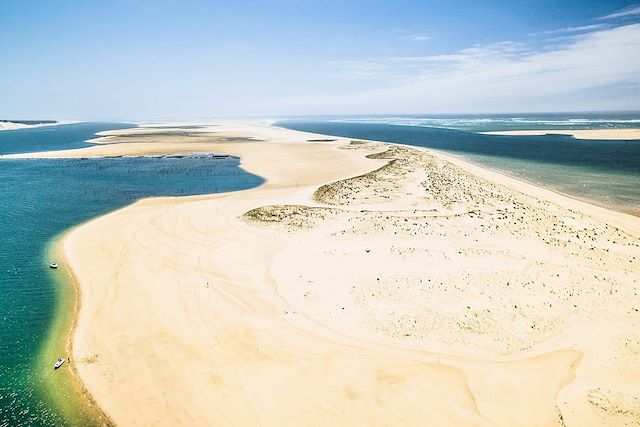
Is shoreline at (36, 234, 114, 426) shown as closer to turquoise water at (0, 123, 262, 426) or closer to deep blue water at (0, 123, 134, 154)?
turquoise water at (0, 123, 262, 426)

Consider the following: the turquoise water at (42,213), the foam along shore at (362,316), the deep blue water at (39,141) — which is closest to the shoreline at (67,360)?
the turquoise water at (42,213)

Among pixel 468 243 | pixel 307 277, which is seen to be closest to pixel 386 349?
pixel 307 277

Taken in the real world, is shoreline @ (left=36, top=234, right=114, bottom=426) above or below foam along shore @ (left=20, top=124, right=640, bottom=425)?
below

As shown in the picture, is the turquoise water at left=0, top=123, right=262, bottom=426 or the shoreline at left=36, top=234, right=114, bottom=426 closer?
the shoreline at left=36, top=234, right=114, bottom=426

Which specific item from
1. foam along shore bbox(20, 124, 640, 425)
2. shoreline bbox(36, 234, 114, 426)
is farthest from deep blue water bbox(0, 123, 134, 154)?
shoreline bbox(36, 234, 114, 426)

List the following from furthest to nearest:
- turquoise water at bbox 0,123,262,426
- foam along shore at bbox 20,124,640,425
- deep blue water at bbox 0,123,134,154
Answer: deep blue water at bbox 0,123,134,154 < turquoise water at bbox 0,123,262,426 < foam along shore at bbox 20,124,640,425

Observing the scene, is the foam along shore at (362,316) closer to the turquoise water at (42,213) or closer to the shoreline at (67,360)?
the shoreline at (67,360)

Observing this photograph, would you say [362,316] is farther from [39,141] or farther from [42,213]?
[39,141]

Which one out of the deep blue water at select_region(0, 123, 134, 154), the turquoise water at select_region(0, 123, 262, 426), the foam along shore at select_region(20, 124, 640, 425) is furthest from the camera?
the deep blue water at select_region(0, 123, 134, 154)

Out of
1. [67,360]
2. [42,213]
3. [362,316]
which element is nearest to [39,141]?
[42,213]
